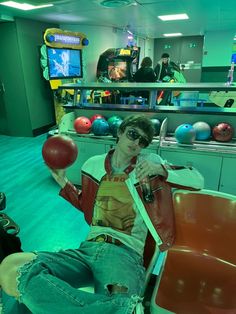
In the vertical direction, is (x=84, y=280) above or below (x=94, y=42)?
below

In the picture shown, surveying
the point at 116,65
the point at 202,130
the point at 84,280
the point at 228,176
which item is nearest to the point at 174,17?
the point at 116,65

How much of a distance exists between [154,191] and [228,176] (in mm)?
1669

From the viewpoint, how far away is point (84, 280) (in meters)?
1.16

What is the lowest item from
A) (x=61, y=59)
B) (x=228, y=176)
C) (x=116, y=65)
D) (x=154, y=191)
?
(x=228, y=176)

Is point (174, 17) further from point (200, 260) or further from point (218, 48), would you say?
point (200, 260)

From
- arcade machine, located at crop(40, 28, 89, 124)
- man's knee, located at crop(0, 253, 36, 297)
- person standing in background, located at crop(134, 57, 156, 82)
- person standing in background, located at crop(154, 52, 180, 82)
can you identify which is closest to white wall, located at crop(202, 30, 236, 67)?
person standing in background, located at crop(154, 52, 180, 82)

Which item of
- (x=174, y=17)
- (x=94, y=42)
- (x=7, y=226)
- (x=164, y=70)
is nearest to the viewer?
(x=7, y=226)

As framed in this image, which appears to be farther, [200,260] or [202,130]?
[202,130]

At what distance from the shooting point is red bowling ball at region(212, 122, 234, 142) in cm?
277

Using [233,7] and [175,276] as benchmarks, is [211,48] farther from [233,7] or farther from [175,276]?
[175,276]

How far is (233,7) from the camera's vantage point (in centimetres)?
504

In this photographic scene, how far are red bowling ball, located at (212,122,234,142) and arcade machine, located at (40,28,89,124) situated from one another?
3.94m

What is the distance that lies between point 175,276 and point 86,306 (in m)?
0.61

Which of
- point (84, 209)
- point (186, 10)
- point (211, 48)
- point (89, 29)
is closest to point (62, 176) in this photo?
point (84, 209)
